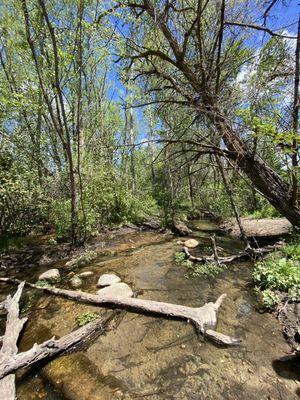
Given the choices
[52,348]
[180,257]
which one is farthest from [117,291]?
[180,257]

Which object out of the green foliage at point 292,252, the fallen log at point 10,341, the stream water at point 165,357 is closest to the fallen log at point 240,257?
the green foliage at point 292,252

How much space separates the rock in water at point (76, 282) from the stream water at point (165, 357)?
423 millimetres

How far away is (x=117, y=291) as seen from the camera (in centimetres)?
495

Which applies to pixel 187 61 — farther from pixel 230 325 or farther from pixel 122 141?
pixel 122 141

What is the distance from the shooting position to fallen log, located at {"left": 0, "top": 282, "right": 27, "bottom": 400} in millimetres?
2625

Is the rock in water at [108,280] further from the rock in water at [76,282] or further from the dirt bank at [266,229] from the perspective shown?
the dirt bank at [266,229]

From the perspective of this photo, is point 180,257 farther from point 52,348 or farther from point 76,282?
point 52,348

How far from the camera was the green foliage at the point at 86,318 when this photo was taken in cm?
397

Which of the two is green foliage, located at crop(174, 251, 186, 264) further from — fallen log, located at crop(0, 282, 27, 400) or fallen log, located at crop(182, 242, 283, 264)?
fallen log, located at crop(0, 282, 27, 400)

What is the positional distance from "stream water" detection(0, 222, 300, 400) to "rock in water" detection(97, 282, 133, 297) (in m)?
0.28

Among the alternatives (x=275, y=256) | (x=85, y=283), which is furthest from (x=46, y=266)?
(x=275, y=256)

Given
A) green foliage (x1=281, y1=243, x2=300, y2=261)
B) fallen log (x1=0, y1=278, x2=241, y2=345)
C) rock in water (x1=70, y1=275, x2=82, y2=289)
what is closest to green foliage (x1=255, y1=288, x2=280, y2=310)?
fallen log (x1=0, y1=278, x2=241, y2=345)

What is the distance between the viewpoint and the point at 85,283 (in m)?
5.59

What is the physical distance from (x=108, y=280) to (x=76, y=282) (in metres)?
0.75
